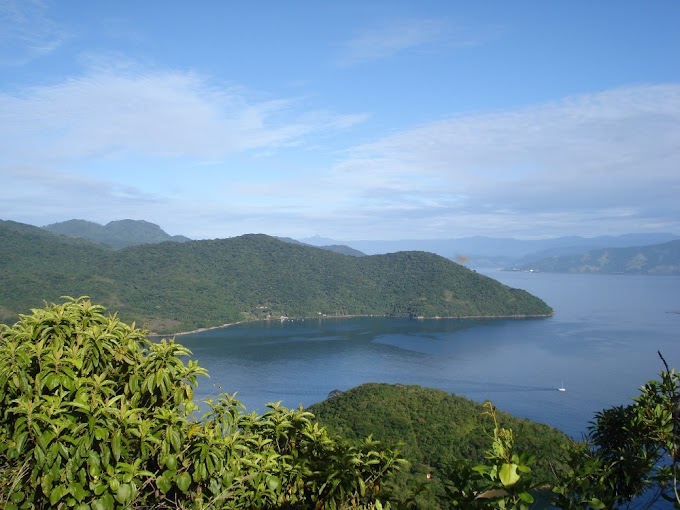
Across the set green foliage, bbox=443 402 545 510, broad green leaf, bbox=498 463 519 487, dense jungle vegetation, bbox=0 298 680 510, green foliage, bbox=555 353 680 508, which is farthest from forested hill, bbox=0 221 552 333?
broad green leaf, bbox=498 463 519 487

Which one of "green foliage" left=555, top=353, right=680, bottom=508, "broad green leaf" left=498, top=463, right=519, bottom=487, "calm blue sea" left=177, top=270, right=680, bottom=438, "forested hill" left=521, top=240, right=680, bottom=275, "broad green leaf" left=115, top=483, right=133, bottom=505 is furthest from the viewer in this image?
"forested hill" left=521, top=240, right=680, bottom=275

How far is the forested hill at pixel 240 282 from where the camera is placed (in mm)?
71163

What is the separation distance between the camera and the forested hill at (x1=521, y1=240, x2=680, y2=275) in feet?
536

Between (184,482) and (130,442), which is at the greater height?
(130,442)

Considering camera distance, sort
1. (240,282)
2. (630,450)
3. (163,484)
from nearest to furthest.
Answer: (163,484) < (630,450) < (240,282)

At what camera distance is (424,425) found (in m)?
24.0

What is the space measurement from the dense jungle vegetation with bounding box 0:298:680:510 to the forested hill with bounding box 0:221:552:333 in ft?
212

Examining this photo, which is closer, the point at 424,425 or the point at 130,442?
the point at 130,442

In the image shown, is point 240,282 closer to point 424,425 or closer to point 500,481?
point 424,425

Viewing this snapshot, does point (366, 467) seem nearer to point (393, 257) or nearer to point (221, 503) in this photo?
point (221, 503)

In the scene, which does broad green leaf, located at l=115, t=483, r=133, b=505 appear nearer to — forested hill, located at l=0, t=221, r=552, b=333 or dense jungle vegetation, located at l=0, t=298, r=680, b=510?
dense jungle vegetation, located at l=0, t=298, r=680, b=510

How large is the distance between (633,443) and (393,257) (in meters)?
98.1


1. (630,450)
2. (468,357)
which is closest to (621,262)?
(468,357)

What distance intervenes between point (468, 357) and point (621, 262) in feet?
482
